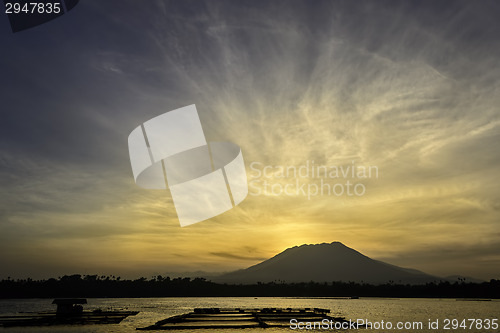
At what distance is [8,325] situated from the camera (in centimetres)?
4091

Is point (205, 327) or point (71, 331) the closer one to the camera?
point (71, 331)

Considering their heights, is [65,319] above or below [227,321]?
above

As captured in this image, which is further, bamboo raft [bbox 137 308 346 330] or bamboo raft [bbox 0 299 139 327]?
bamboo raft [bbox 0 299 139 327]

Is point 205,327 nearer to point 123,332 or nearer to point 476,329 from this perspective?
point 123,332

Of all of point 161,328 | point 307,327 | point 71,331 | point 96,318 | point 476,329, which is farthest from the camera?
point 476,329

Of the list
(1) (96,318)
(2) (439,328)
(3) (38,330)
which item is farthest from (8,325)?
(2) (439,328)

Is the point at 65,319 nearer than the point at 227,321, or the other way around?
the point at 65,319

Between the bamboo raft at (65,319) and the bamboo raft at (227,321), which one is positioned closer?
the bamboo raft at (227,321)

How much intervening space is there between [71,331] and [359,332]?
88.0 ft

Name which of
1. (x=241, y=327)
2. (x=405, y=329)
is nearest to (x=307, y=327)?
(x=241, y=327)

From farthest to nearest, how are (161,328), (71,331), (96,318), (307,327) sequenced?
(96,318) < (307,327) < (161,328) < (71,331)

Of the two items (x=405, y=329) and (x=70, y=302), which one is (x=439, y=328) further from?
(x=70, y=302)

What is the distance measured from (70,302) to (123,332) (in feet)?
44.2

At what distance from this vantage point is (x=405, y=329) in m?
48.2
